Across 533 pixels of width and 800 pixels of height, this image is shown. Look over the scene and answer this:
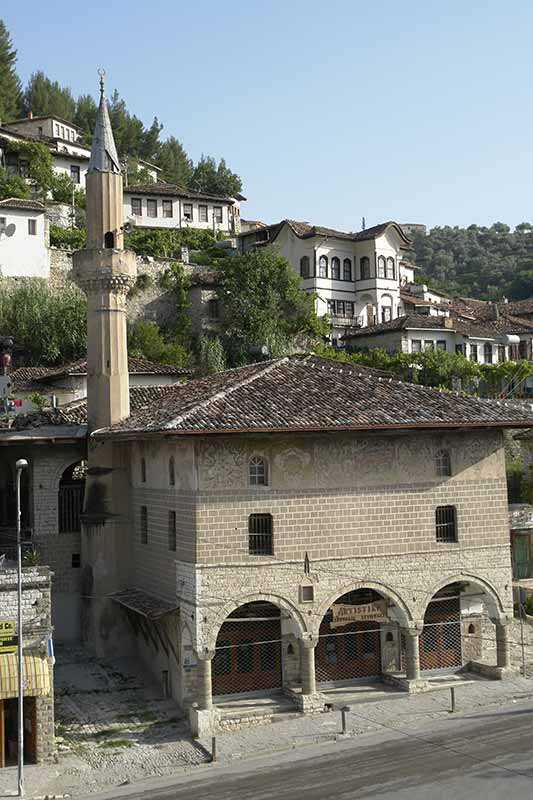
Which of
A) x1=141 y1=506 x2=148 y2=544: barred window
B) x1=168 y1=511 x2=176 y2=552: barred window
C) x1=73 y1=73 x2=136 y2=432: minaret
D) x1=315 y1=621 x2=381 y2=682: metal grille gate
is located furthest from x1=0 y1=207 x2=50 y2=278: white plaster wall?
x1=315 y1=621 x2=381 y2=682: metal grille gate

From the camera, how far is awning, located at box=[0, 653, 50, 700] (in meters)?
23.1

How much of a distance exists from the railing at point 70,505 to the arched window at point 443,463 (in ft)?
40.7

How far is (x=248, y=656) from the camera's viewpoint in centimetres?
2838

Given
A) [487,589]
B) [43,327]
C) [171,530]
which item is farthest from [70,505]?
[43,327]

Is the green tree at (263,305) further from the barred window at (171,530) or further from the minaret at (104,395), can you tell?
the barred window at (171,530)

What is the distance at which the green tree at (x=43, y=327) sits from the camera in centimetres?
5359

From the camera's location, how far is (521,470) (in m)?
46.1

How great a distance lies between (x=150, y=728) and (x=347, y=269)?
150 ft

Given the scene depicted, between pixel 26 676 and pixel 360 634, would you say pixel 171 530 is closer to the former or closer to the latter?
pixel 360 634

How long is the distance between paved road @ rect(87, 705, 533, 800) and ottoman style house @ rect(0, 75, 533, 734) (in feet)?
9.63

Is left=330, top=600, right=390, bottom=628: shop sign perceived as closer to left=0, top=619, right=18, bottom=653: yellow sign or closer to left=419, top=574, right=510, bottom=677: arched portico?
left=419, top=574, right=510, bottom=677: arched portico

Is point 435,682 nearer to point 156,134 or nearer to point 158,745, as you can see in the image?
point 158,745

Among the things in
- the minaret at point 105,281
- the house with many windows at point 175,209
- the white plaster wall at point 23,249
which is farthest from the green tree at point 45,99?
the minaret at point 105,281

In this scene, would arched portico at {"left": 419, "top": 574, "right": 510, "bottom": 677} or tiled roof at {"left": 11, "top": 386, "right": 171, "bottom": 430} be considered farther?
tiled roof at {"left": 11, "top": 386, "right": 171, "bottom": 430}
